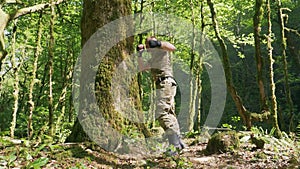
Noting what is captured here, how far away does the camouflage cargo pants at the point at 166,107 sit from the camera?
465cm

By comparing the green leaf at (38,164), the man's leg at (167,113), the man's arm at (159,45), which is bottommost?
the green leaf at (38,164)

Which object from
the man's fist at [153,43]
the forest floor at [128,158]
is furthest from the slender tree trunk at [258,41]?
the man's fist at [153,43]

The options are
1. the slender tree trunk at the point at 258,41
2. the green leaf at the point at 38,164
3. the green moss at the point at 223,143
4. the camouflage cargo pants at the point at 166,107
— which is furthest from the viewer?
the slender tree trunk at the point at 258,41

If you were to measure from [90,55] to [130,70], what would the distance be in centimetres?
58

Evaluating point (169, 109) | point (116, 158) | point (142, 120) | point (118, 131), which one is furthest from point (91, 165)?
point (169, 109)

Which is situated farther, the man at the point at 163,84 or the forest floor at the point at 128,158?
the man at the point at 163,84

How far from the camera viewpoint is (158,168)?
3570 millimetres

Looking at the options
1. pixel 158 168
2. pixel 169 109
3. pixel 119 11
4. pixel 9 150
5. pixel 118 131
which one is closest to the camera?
pixel 9 150

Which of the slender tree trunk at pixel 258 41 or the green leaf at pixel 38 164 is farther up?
the slender tree trunk at pixel 258 41

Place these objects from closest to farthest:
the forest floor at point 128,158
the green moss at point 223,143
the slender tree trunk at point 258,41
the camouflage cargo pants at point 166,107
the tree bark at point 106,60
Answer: the forest floor at point 128,158, the tree bark at point 106,60, the camouflage cargo pants at point 166,107, the green moss at point 223,143, the slender tree trunk at point 258,41

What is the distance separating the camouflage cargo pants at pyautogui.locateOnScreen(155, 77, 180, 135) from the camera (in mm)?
4648

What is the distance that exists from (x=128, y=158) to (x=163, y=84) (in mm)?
1416

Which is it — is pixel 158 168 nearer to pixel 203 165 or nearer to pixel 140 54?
pixel 203 165

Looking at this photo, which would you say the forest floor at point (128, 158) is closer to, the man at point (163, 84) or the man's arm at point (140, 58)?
the man at point (163, 84)
